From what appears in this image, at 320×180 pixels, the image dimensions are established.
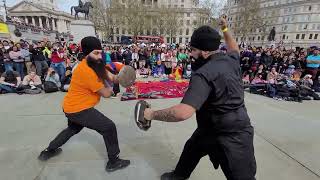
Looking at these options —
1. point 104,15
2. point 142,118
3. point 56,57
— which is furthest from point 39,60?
point 104,15

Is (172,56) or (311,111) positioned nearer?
(311,111)

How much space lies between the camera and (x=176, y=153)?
3.61 meters

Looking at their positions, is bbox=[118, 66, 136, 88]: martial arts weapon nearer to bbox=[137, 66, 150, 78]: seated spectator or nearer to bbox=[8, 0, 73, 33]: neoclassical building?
bbox=[137, 66, 150, 78]: seated spectator

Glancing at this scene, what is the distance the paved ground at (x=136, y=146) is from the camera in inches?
120

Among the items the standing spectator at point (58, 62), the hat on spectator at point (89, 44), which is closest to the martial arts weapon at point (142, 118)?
the hat on spectator at point (89, 44)

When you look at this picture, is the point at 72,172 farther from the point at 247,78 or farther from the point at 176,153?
the point at 247,78

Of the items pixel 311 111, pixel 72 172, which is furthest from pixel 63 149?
pixel 311 111

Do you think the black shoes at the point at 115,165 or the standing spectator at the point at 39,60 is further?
the standing spectator at the point at 39,60

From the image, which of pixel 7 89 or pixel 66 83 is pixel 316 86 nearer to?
pixel 66 83

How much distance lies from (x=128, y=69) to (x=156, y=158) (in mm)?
1464

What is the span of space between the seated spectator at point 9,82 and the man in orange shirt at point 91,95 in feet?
20.2

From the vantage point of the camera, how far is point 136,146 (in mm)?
3861

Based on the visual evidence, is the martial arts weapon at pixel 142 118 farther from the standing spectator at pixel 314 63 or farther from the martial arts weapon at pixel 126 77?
the standing spectator at pixel 314 63

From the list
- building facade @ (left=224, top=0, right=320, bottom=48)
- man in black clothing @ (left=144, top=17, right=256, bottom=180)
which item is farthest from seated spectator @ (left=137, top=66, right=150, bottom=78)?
building facade @ (left=224, top=0, right=320, bottom=48)
